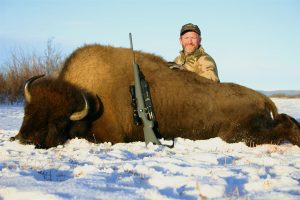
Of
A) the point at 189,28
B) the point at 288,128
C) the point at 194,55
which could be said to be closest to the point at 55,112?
the point at 194,55

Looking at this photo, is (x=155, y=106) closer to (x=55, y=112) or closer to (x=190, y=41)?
(x=55, y=112)

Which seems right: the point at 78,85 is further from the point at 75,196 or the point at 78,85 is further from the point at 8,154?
the point at 75,196

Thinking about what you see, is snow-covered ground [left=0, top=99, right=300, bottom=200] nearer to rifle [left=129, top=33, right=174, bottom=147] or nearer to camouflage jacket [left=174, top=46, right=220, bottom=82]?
rifle [left=129, top=33, right=174, bottom=147]

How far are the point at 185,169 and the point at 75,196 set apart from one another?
55.2 inches

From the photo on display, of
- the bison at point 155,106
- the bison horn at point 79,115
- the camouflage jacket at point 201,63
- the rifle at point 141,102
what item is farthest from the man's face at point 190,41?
the bison horn at point 79,115

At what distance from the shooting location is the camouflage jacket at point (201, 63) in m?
7.92

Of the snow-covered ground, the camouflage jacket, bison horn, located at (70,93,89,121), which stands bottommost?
the snow-covered ground

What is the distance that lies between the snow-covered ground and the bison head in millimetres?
526

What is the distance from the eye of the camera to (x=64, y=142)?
247 inches

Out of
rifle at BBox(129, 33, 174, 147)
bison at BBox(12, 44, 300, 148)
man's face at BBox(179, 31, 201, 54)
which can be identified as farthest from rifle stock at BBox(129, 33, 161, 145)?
man's face at BBox(179, 31, 201, 54)

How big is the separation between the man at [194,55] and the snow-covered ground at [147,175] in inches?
113

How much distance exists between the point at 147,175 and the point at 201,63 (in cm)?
503

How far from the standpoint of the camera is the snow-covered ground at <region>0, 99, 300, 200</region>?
2.77m

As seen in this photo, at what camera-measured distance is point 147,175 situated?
11.5 ft
